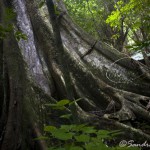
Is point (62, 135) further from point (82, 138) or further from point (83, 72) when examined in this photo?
point (83, 72)

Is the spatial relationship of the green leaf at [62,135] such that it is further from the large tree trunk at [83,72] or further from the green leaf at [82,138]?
the large tree trunk at [83,72]

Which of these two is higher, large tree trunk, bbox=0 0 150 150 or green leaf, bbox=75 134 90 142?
large tree trunk, bbox=0 0 150 150

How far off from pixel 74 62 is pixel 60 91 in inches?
25.7

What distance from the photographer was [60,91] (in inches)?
196

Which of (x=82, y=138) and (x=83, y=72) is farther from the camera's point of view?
(x=83, y=72)

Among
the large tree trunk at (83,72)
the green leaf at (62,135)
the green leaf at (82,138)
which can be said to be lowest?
the green leaf at (82,138)

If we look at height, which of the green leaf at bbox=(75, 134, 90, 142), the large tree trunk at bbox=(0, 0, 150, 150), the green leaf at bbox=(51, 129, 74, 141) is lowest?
the green leaf at bbox=(75, 134, 90, 142)

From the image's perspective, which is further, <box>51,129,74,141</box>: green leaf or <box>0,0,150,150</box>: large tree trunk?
<box>0,0,150,150</box>: large tree trunk

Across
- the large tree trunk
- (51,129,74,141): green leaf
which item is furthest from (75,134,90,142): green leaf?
the large tree trunk

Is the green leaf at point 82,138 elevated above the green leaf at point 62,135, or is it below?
below

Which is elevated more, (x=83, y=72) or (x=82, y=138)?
(x=83, y=72)

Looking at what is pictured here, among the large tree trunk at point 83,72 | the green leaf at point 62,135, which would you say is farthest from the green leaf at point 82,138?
the large tree trunk at point 83,72

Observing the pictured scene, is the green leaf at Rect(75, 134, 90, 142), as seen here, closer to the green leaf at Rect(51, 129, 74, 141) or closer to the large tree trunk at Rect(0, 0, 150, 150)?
the green leaf at Rect(51, 129, 74, 141)

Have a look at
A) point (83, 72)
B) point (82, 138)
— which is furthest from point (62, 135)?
point (83, 72)
